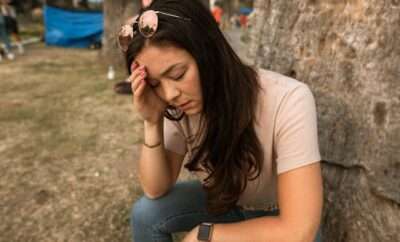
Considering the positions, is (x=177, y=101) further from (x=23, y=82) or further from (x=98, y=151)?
(x=23, y=82)

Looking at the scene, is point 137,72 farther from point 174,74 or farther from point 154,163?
point 154,163

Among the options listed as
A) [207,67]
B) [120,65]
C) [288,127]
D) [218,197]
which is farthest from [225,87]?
[120,65]

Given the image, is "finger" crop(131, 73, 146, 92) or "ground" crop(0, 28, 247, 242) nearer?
"finger" crop(131, 73, 146, 92)

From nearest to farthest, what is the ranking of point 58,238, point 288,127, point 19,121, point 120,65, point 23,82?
point 288,127 < point 58,238 < point 19,121 < point 23,82 < point 120,65

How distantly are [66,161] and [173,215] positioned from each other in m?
1.93

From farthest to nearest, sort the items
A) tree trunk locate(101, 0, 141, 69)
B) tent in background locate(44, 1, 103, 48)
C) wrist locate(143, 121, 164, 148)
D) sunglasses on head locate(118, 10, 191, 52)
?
tent in background locate(44, 1, 103, 48) < tree trunk locate(101, 0, 141, 69) < wrist locate(143, 121, 164, 148) < sunglasses on head locate(118, 10, 191, 52)

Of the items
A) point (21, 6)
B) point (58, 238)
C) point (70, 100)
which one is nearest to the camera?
point (58, 238)

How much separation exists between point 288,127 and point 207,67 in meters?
0.32

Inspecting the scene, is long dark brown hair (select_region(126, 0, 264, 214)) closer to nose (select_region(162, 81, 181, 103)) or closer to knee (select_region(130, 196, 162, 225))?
nose (select_region(162, 81, 181, 103))

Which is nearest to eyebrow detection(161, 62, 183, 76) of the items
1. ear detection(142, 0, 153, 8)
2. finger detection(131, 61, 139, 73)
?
finger detection(131, 61, 139, 73)

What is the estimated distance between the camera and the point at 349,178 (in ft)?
4.85

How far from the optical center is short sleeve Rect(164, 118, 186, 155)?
1535mm

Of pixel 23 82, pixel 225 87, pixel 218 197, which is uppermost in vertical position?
pixel 225 87

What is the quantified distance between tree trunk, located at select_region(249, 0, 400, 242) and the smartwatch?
550 millimetres
